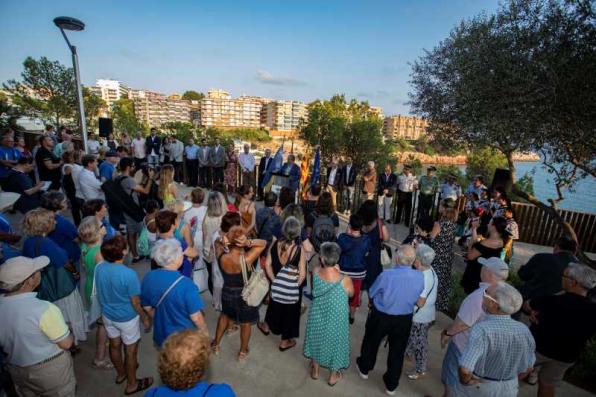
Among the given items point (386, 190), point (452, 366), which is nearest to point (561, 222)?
point (386, 190)

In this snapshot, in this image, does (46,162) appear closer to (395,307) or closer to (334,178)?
(334,178)

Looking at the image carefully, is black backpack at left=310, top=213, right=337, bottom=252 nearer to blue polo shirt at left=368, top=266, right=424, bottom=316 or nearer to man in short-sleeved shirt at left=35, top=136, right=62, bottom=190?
blue polo shirt at left=368, top=266, right=424, bottom=316

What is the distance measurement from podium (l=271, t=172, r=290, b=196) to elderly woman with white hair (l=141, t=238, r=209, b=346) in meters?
6.02

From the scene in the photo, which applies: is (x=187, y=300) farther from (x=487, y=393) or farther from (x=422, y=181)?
(x=422, y=181)

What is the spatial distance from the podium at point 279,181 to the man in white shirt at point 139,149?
4.93 metres

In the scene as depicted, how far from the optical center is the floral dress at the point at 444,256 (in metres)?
4.20

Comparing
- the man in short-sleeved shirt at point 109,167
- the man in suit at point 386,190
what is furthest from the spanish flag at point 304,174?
the man in short-sleeved shirt at point 109,167

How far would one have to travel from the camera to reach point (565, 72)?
458 cm

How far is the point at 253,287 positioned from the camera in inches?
125

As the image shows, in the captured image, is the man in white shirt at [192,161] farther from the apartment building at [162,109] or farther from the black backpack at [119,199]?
the apartment building at [162,109]

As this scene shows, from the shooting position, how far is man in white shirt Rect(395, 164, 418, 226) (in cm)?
839

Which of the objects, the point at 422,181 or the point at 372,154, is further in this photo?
the point at 372,154

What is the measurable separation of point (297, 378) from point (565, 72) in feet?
18.7

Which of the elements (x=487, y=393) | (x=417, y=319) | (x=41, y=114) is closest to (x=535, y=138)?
(x=417, y=319)
